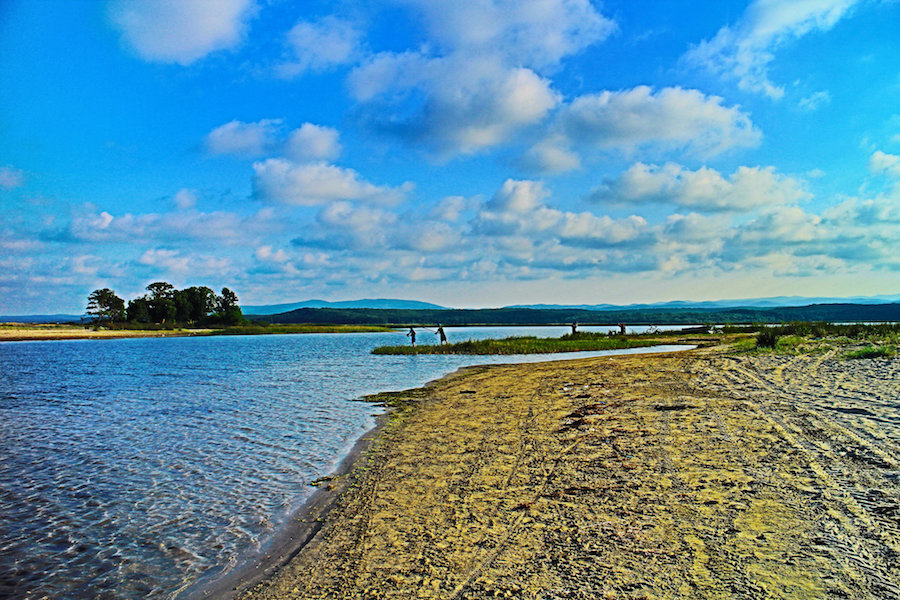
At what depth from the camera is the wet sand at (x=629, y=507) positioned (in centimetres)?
617

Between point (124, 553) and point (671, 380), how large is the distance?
68.9 ft

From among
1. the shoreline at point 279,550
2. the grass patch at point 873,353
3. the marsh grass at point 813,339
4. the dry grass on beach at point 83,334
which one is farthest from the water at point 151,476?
the dry grass on beach at point 83,334

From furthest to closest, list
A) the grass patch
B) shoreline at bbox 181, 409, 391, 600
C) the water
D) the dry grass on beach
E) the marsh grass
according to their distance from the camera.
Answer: the dry grass on beach < the marsh grass < the grass patch < the water < shoreline at bbox 181, 409, 391, 600

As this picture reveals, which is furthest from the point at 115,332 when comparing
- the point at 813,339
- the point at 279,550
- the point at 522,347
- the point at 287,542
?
the point at 279,550

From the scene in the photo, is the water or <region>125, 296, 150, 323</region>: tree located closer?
the water

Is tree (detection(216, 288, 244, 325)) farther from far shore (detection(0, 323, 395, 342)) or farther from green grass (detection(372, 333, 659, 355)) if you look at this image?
green grass (detection(372, 333, 659, 355))

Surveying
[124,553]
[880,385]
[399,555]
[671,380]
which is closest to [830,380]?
[880,385]

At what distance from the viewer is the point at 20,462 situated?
1462cm

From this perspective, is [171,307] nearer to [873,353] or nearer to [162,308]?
[162,308]

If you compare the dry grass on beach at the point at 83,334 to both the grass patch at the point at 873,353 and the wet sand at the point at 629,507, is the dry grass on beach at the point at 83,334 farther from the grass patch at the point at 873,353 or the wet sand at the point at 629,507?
the grass patch at the point at 873,353

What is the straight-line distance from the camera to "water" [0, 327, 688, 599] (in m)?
8.16

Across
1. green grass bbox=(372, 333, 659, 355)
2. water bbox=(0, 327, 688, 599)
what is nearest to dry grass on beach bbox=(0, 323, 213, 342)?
green grass bbox=(372, 333, 659, 355)

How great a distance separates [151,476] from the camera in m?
13.0

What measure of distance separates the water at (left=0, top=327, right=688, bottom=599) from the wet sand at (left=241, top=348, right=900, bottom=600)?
5.69 ft
